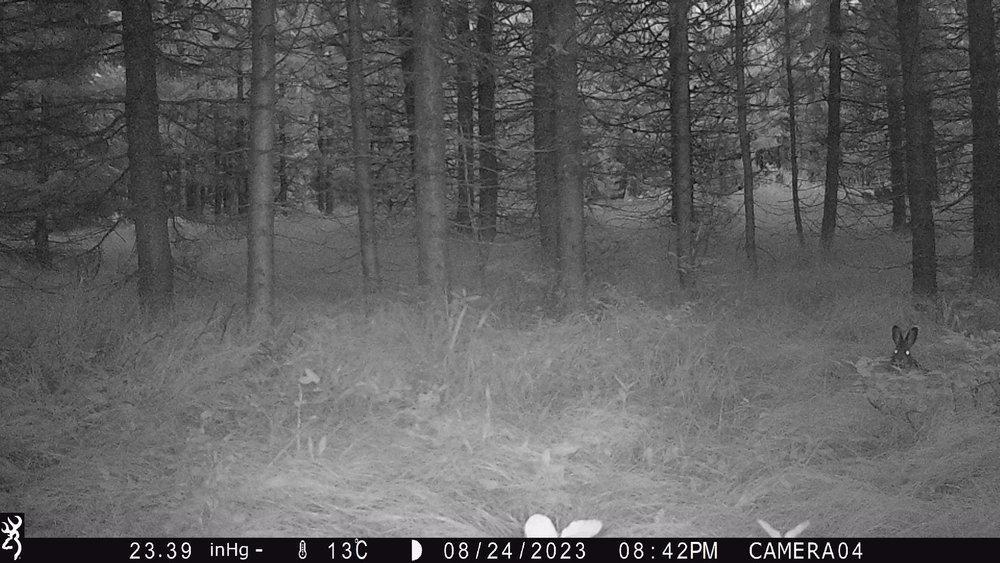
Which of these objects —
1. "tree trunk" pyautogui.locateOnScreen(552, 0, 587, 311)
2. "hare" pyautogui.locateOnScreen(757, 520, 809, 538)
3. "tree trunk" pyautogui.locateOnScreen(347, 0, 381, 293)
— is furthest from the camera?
"tree trunk" pyautogui.locateOnScreen(347, 0, 381, 293)

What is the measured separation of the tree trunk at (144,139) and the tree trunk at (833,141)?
1500 centimetres

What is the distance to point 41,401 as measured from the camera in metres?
5.97

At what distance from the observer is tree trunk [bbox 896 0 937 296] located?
11.4 metres

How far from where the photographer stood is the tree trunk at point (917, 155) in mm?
11422

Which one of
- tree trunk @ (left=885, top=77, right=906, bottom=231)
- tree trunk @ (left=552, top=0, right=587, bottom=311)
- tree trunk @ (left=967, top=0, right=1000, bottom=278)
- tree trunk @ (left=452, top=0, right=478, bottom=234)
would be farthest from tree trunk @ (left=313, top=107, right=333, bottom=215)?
tree trunk @ (left=885, top=77, right=906, bottom=231)

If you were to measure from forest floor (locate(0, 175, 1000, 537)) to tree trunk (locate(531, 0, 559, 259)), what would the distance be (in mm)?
3246

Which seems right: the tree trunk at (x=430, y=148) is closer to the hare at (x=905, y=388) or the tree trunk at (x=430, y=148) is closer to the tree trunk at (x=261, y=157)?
the tree trunk at (x=261, y=157)

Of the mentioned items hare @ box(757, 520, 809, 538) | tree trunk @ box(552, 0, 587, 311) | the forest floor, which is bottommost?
hare @ box(757, 520, 809, 538)

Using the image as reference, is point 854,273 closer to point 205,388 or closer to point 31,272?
point 205,388

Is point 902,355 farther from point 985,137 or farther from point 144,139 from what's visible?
point 144,139

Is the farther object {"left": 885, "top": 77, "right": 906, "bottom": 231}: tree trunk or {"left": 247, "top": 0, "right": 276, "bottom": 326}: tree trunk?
{"left": 885, "top": 77, "right": 906, "bottom": 231}: tree trunk

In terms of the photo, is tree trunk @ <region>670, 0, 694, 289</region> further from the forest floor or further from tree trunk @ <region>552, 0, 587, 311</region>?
tree trunk @ <region>552, 0, 587, 311</region>
